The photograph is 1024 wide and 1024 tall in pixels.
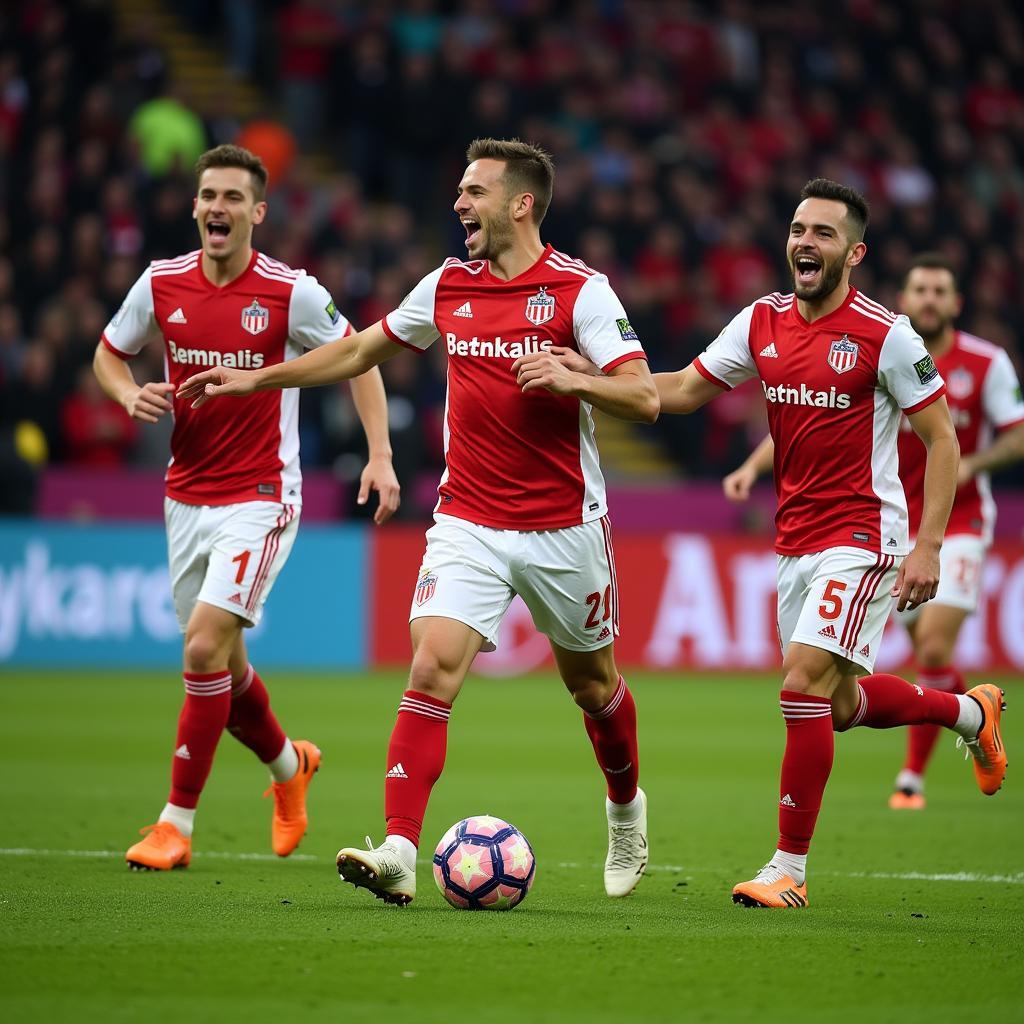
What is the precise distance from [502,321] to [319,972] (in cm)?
262

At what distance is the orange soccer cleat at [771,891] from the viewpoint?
6656mm

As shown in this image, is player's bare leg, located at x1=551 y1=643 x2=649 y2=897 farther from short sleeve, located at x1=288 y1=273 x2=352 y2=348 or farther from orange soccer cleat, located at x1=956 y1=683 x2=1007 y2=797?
short sleeve, located at x1=288 y1=273 x2=352 y2=348

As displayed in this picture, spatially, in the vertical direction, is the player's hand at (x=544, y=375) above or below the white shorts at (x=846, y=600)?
above

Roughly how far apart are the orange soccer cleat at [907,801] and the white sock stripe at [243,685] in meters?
3.74

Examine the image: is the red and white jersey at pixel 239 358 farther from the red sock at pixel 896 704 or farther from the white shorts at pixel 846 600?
the red sock at pixel 896 704

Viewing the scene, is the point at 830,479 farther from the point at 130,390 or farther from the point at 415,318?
the point at 130,390

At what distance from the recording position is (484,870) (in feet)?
21.2

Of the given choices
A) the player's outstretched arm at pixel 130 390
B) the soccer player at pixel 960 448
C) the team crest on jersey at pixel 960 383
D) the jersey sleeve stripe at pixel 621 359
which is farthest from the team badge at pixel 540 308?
the team crest on jersey at pixel 960 383

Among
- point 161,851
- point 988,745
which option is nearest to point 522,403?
point 161,851

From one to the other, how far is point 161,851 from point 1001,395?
5287mm

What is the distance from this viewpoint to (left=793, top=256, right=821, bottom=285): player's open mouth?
279 inches

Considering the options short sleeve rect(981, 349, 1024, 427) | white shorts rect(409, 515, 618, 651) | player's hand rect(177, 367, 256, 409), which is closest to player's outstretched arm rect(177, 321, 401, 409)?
player's hand rect(177, 367, 256, 409)

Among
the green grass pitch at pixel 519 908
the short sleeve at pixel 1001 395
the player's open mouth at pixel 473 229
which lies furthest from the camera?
the short sleeve at pixel 1001 395

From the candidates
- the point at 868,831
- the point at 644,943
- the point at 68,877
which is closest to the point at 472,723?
the point at 868,831
